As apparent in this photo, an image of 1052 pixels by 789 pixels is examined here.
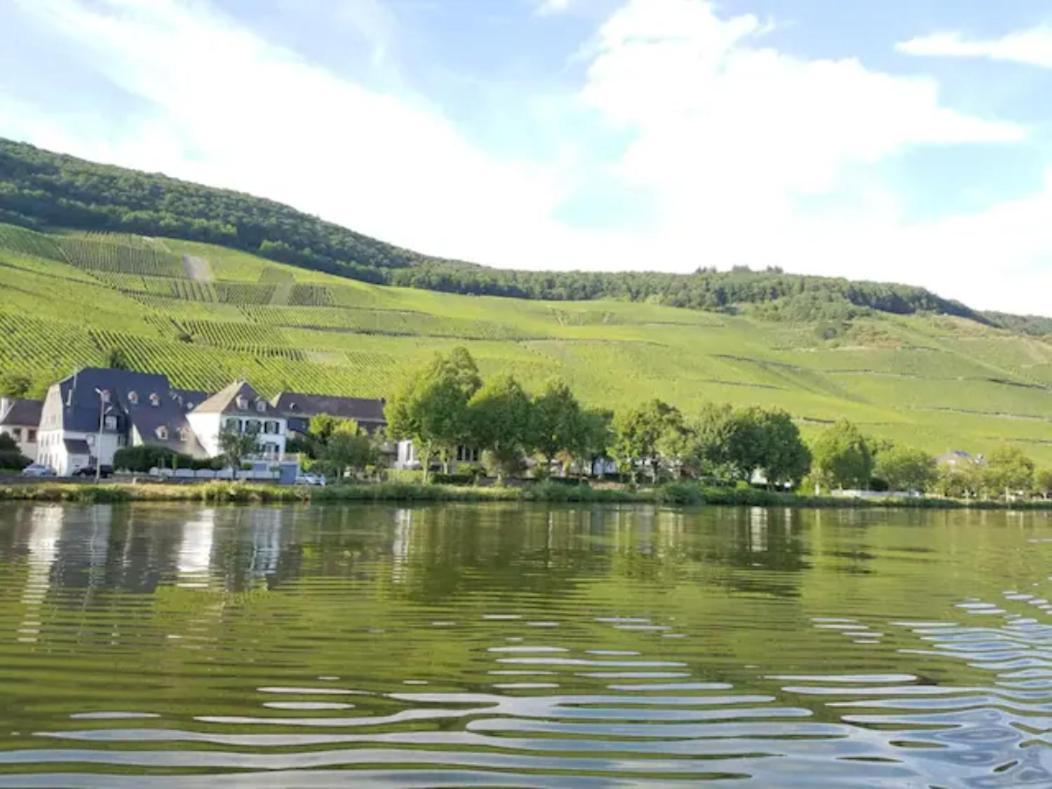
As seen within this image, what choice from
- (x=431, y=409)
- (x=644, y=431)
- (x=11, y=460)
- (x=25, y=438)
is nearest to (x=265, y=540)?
(x=11, y=460)

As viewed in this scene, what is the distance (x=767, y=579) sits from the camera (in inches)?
1002

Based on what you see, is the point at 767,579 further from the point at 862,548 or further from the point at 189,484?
the point at 189,484

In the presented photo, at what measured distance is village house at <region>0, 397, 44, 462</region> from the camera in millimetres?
91000

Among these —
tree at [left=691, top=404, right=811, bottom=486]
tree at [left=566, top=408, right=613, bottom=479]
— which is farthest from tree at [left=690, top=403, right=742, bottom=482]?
tree at [left=566, top=408, right=613, bottom=479]

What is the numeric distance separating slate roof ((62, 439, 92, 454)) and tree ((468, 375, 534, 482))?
3202 centimetres

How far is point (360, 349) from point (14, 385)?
61651 millimetres

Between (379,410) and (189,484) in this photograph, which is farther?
(379,410)

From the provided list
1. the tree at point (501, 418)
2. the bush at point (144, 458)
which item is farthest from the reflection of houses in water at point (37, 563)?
the tree at point (501, 418)

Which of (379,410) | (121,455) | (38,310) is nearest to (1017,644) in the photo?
(121,455)

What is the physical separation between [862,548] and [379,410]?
88.5m

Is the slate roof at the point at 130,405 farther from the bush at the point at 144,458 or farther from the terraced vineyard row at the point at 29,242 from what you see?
the terraced vineyard row at the point at 29,242

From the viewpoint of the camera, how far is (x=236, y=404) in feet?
299

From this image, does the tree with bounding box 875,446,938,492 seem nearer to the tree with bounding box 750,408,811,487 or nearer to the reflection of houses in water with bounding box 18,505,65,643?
the tree with bounding box 750,408,811,487

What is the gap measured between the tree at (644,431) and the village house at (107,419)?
143ft
